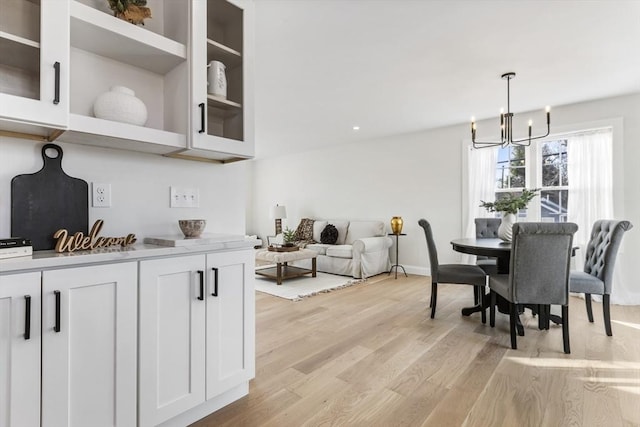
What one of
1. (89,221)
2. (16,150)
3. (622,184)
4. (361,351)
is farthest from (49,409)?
(622,184)

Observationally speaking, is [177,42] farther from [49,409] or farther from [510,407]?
[510,407]

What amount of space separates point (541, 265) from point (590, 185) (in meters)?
2.34

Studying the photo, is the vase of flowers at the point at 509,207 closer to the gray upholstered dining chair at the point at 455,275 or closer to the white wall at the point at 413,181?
the gray upholstered dining chair at the point at 455,275

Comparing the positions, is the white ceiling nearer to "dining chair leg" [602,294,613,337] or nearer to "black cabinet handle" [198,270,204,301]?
"black cabinet handle" [198,270,204,301]

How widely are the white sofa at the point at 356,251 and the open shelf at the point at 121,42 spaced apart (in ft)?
12.8

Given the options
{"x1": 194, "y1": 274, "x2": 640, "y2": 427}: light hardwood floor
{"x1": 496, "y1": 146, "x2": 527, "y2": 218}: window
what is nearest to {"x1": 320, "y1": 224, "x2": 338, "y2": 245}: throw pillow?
{"x1": 194, "y1": 274, "x2": 640, "y2": 427}: light hardwood floor

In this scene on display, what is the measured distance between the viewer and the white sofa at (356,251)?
199 inches

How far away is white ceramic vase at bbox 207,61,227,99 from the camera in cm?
167

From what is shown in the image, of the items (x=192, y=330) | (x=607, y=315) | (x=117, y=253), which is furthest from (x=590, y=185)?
(x=117, y=253)

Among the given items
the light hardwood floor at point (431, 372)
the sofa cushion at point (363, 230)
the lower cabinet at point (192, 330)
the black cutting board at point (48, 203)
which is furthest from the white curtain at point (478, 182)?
the black cutting board at point (48, 203)

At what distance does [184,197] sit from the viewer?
1.83m

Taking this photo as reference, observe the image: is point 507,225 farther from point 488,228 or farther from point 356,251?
point 356,251

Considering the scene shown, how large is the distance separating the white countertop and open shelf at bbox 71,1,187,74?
0.89m

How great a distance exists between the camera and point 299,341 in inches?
104
